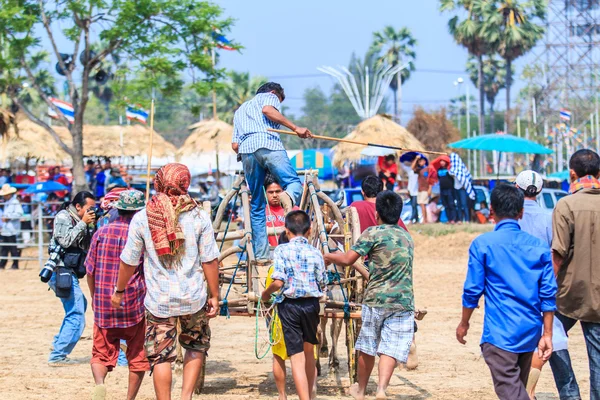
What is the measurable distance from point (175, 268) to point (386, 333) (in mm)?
1829

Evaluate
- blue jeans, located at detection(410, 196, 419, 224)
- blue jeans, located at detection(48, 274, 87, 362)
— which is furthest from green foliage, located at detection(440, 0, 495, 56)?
blue jeans, located at detection(48, 274, 87, 362)

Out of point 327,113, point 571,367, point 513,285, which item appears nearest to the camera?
point 513,285

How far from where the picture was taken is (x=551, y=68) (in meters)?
42.9

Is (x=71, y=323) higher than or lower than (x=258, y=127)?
lower

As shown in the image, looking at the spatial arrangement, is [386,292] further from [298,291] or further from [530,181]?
[530,181]

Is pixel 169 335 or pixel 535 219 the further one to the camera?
pixel 535 219

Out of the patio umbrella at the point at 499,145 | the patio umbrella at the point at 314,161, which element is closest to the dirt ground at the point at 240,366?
the patio umbrella at the point at 499,145

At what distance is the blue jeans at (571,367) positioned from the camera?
20.6 ft

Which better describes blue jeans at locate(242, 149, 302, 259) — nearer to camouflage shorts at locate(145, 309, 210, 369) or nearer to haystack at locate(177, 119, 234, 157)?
camouflage shorts at locate(145, 309, 210, 369)

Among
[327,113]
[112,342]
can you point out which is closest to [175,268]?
[112,342]

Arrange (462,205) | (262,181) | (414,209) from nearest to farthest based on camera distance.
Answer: (262,181), (462,205), (414,209)

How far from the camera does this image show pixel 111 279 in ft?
23.3

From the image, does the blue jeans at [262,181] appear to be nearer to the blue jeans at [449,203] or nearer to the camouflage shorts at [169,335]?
the camouflage shorts at [169,335]

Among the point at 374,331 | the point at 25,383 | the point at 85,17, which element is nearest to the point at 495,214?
the point at 374,331
